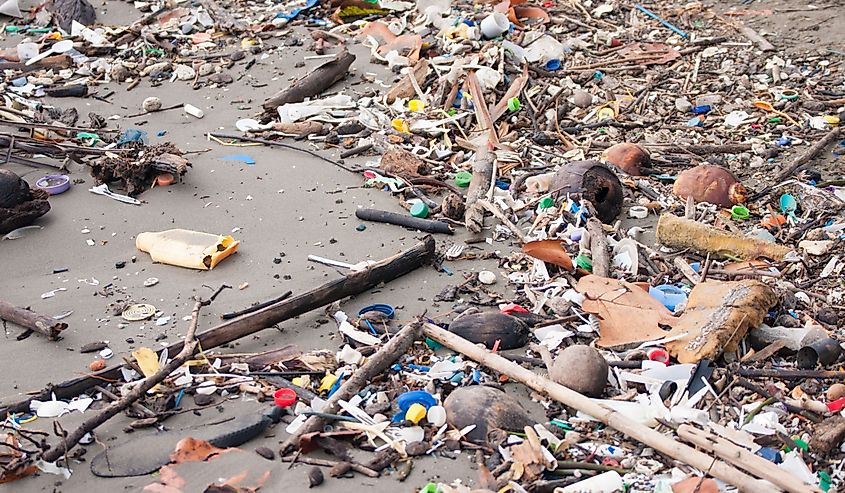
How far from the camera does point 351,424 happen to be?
3.75m

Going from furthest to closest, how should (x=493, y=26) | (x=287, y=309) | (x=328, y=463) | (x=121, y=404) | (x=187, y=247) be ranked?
1. (x=493, y=26)
2. (x=187, y=247)
3. (x=287, y=309)
4. (x=121, y=404)
5. (x=328, y=463)

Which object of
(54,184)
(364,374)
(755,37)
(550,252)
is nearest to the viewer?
(364,374)

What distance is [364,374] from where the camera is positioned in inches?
160

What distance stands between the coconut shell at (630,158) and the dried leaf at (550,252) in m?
1.74

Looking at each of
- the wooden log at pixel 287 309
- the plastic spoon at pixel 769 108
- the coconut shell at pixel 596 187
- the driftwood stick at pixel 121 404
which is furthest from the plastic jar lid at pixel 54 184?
the plastic spoon at pixel 769 108

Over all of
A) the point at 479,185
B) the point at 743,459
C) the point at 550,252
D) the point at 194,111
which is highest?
the point at 743,459

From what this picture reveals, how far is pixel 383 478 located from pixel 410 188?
3.29 metres

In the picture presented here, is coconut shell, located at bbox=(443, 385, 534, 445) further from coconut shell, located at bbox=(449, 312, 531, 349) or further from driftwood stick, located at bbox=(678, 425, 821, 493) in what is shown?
driftwood stick, located at bbox=(678, 425, 821, 493)

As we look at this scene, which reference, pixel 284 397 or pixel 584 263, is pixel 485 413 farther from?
pixel 584 263

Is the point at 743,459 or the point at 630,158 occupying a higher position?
the point at 743,459

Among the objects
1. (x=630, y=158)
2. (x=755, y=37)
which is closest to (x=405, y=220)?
(x=630, y=158)

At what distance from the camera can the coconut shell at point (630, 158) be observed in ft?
22.1

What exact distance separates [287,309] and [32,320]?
143 cm

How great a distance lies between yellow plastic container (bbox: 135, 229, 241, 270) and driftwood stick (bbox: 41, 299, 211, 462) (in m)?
1.28
